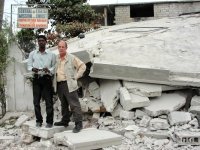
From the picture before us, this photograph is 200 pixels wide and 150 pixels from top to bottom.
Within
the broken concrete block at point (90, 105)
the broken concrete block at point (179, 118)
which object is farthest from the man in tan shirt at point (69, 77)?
the broken concrete block at point (179, 118)

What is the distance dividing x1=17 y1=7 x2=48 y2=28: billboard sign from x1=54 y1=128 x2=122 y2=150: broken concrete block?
517 cm

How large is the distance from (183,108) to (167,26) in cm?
386

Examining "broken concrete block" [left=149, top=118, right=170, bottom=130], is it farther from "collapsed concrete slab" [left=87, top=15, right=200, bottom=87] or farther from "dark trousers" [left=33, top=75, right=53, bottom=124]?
"dark trousers" [left=33, top=75, right=53, bottom=124]

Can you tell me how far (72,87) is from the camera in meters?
6.39

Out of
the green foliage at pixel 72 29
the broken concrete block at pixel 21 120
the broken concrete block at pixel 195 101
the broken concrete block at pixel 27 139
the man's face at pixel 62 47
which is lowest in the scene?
the broken concrete block at pixel 27 139

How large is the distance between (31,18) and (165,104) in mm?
5207

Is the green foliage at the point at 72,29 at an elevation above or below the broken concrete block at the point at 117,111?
above

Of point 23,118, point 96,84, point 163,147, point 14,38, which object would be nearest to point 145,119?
point 163,147

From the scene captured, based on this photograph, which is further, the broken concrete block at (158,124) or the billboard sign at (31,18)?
the billboard sign at (31,18)

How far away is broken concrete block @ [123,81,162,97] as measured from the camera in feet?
23.6

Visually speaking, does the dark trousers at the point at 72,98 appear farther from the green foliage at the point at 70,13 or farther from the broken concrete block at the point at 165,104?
the green foliage at the point at 70,13

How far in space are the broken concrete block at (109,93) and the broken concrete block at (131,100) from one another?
0.16 m

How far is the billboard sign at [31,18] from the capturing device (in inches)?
419

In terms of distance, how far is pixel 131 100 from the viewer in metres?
6.93
